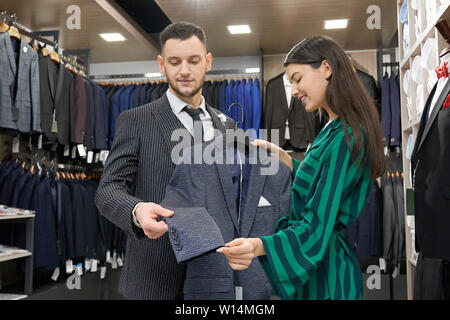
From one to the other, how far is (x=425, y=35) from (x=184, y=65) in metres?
1.65

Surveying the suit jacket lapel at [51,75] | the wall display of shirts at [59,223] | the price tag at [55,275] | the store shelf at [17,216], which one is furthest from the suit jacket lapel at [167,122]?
the price tag at [55,275]

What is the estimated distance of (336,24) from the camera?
381 cm

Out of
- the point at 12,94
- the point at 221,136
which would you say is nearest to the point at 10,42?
the point at 12,94

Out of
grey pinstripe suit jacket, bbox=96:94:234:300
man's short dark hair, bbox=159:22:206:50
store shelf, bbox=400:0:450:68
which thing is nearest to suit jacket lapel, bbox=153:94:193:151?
grey pinstripe suit jacket, bbox=96:94:234:300

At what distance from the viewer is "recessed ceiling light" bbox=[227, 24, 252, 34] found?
378cm

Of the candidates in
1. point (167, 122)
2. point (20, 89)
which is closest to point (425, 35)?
point (167, 122)

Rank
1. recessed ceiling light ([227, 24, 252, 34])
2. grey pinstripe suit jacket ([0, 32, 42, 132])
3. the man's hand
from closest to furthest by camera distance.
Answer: the man's hand < grey pinstripe suit jacket ([0, 32, 42, 132]) < recessed ceiling light ([227, 24, 252, 34])

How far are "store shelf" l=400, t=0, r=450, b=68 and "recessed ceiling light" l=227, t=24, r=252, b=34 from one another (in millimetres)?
1441

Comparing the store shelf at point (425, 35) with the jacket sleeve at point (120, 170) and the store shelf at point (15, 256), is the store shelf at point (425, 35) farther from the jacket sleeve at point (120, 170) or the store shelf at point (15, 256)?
the store shelf at point (15, 256)

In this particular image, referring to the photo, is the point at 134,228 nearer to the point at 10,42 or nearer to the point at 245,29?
the point at 10,42

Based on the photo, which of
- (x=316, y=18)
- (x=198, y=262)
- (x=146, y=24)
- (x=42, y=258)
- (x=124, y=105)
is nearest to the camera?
(x=198, y=262)

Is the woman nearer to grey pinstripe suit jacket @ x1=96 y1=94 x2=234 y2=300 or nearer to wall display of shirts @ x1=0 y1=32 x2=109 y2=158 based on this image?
grey pinstripe suit jacket @ x1=96 y1=94 x2=234 y2=300

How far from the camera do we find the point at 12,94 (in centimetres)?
293

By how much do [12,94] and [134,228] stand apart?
2.35 meters
